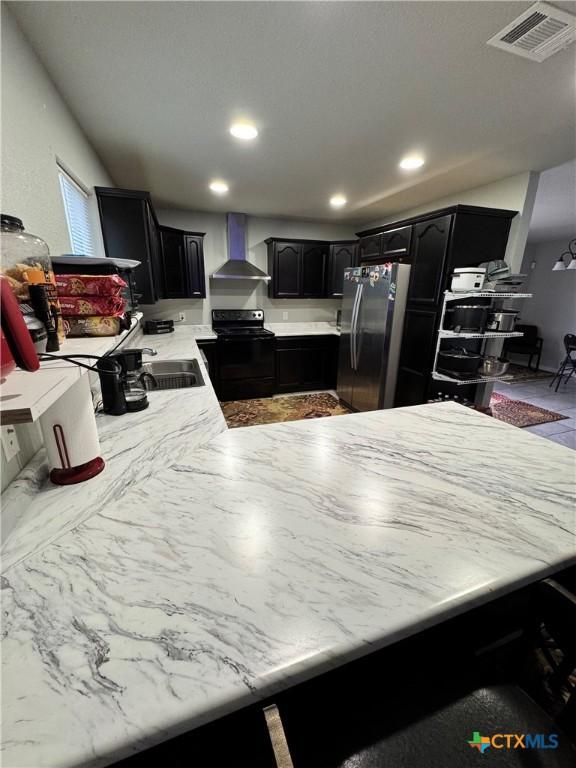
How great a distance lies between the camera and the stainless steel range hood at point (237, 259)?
3938 mm

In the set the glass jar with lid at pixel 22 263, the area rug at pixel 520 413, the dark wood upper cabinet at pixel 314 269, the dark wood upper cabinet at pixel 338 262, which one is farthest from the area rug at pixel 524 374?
the glass jar with lid at pixel 22 263

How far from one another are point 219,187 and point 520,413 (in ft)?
14.5

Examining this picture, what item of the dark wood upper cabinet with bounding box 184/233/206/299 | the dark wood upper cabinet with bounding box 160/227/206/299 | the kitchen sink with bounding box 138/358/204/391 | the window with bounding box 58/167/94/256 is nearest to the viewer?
the window with bounding box 58/167/94/256

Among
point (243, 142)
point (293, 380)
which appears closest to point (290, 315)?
point (293, 380)

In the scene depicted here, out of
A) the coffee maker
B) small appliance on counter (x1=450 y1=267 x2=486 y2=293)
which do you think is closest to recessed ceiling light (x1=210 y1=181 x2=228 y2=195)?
the coffee maker

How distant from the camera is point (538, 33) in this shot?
1.24 m

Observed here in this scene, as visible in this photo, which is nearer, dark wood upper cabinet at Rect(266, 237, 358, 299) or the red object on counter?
the red object on counter

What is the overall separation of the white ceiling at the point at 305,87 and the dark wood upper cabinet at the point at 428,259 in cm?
45

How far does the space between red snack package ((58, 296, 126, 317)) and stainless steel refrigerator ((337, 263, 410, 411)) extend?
2.59m

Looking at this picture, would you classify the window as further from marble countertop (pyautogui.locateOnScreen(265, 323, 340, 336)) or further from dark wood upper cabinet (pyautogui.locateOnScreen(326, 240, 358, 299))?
dark wood upper cabinet (pyautogui.locateOnScreen(326, 240, 358, 299))

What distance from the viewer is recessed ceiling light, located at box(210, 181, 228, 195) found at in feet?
9.45

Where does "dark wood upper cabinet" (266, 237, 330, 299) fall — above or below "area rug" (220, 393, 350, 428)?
above

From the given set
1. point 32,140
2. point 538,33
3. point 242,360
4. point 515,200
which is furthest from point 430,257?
point 32,140

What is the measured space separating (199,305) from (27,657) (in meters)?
4.15
